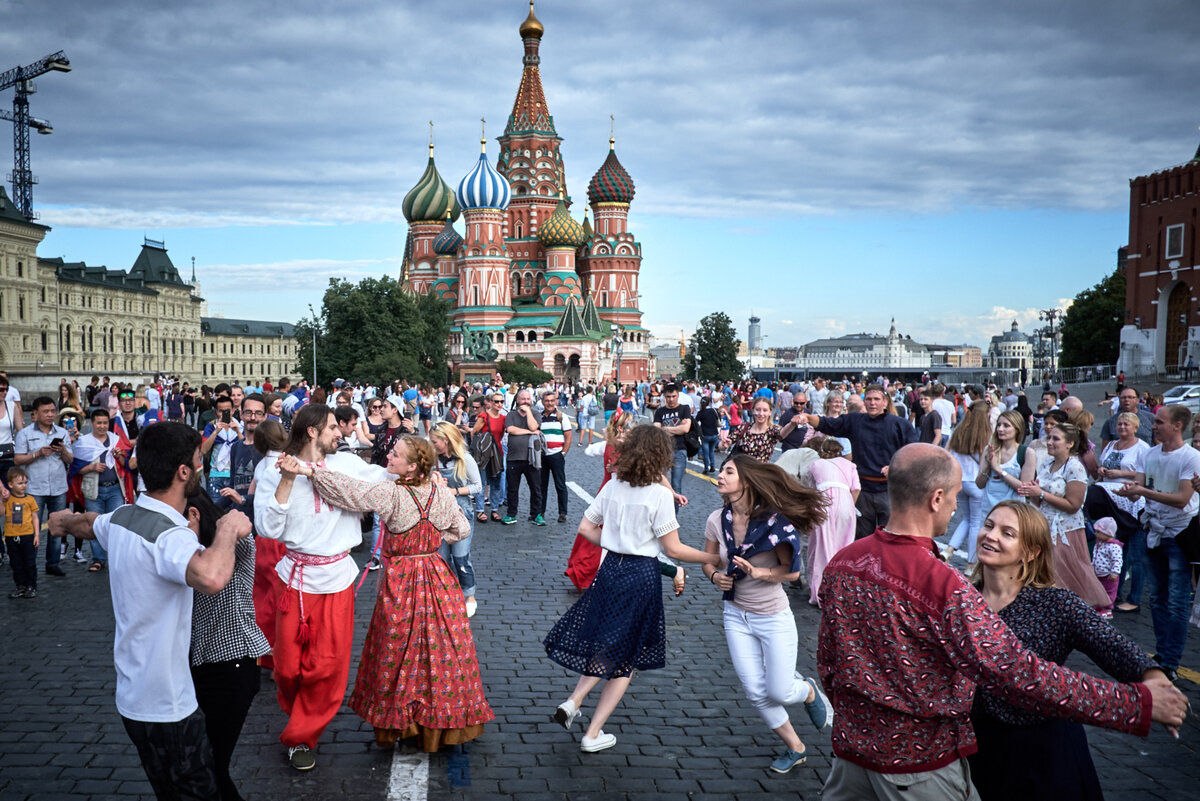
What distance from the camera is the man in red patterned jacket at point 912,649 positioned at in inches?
100

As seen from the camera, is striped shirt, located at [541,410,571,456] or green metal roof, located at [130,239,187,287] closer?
striped shirt, located at [541,410,571,456]

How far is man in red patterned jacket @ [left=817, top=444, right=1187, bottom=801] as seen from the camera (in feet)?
8.35

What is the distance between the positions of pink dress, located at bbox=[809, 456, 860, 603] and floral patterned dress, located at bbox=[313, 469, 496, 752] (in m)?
3.53

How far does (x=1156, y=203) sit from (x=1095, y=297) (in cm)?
1639

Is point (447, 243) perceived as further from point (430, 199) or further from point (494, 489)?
point (494, 489)

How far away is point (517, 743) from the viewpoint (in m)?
4.90

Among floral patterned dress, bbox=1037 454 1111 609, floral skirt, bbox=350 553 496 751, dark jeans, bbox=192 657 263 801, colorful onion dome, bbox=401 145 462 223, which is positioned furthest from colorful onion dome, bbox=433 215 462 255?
dark jeans, bbox=192 657 263 801

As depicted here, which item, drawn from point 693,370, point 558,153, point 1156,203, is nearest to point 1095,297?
point 1156,203

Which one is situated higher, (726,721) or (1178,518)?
(1178,518)

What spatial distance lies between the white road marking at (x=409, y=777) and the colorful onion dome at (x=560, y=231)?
80.2 m

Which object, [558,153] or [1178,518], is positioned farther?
[558,153]

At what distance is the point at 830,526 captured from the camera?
7.32m

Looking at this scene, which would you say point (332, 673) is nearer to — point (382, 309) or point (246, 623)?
point (246, 623)

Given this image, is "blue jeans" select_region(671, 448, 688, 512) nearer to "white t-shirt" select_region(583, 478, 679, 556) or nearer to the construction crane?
"white t-shirt" select_region(583, 478, 679, 556)
